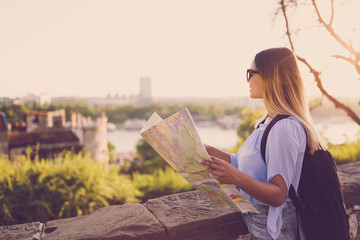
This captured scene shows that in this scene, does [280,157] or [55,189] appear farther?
[55,189]

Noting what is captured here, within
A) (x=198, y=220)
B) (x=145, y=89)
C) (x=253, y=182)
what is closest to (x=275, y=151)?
(x=253, y=182)

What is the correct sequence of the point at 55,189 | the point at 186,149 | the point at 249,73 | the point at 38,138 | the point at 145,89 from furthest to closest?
the point at 145,89
the point at 38,138
the point at 55,189
the point at 249,73
the point at 186,149

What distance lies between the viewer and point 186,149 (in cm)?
125

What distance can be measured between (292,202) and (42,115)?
27.7 m

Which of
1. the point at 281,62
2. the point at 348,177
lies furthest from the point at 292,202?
the point at 348,177

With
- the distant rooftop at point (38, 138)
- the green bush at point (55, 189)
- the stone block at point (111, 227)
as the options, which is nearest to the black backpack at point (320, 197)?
the stone block at point (111, 227)

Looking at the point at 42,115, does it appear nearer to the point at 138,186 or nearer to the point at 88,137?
the point at 88,137

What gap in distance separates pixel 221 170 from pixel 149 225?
717 millimetres

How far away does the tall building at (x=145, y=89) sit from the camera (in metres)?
138

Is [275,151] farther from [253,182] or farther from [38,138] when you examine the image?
[38,138]

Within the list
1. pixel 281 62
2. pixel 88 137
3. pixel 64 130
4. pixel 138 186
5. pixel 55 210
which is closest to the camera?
pixel 281 62

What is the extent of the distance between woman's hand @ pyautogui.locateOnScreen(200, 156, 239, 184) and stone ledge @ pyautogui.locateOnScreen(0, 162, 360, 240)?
0.63m

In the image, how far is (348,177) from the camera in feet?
8.74

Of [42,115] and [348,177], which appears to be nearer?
[348,177]
